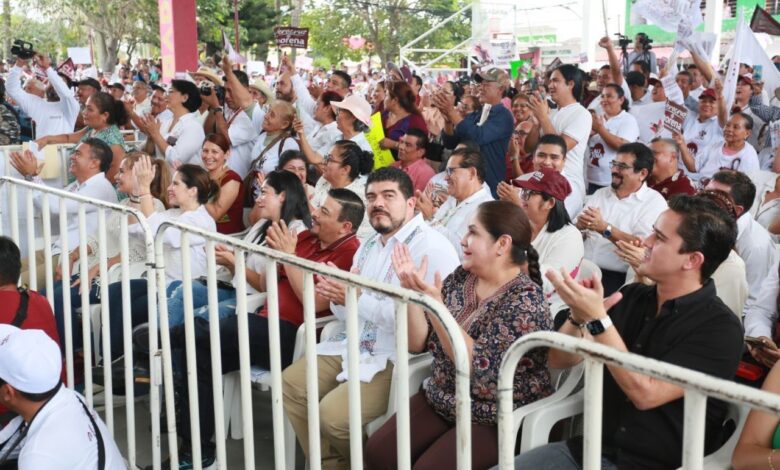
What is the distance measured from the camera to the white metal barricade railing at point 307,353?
2.11m

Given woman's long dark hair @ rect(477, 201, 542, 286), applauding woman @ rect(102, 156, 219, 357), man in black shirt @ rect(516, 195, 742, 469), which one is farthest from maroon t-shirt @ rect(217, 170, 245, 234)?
man in black shirt @ rect(516, 195, 742, 469)

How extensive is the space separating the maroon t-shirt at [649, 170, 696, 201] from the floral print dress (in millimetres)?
2711

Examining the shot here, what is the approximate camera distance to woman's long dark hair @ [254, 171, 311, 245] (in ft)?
16.0

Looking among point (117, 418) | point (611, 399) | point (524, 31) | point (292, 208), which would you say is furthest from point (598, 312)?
point (524, 31)

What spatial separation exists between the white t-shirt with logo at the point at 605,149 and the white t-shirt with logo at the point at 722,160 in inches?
25.4

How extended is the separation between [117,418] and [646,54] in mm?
8763

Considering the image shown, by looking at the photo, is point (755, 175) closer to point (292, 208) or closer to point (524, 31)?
point (292, 208)

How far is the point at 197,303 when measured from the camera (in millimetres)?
4617

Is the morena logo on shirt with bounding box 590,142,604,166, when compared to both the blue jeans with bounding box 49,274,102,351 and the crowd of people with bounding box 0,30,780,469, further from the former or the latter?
the blue jeans with bounding box 49,274,102,351

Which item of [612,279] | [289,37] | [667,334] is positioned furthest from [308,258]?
[289,37]

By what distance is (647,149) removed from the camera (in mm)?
5109

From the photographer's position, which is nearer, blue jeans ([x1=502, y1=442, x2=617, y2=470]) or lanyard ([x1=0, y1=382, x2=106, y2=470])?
blue jeans ([x1=502, y1=442, x2=617, y2=470])

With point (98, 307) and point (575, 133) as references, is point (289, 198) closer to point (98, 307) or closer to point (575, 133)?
point (98, 307)

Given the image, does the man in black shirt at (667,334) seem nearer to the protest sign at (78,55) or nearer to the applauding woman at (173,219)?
the applauding woman at (173,219)
